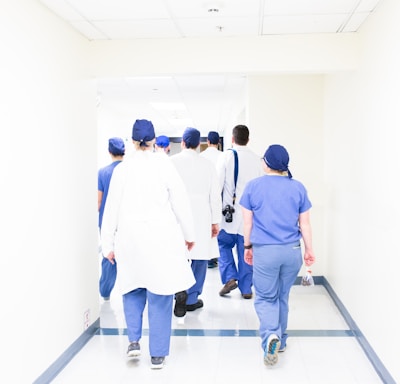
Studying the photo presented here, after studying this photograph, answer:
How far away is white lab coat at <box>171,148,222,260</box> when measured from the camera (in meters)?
4.25

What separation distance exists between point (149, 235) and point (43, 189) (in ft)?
2.23

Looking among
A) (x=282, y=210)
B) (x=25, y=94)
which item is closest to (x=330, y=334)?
(x=282, y=210)

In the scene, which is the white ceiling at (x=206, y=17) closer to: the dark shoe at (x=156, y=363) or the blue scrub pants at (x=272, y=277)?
the blue scrub pants at (x=272, y=277)

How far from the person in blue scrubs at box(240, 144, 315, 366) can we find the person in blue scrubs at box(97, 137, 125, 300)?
1.66 metres

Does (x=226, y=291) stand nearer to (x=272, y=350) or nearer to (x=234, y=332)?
(x=234, y=332)

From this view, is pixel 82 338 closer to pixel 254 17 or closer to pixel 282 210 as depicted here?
pixel 282 210

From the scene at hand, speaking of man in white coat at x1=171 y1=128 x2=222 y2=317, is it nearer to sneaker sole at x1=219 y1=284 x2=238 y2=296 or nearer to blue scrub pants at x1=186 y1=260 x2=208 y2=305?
blue scrub pants at x1=186 y1=260 x2=208 y2=305

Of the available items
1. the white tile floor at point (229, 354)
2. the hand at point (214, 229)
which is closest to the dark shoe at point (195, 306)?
the white tile floor at point (229, 354)

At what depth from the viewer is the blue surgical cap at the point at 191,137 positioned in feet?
13.8

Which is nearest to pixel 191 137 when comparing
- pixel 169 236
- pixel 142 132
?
pixel 142 132

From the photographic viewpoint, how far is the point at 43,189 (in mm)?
2902

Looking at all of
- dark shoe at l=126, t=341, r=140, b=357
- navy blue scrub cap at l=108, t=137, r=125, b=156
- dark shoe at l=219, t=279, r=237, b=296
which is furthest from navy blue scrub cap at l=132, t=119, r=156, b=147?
dark shoe at l=219, t=279, r=237, b=296

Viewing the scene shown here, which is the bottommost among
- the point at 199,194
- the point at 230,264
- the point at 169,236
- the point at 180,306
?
the point at 180,306

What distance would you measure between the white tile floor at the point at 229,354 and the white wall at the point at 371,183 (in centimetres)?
21
